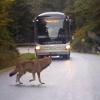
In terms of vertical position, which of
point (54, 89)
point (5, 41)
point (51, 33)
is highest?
point (5, 41)

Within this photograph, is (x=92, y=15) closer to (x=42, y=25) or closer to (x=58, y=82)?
(x=42, y=25)

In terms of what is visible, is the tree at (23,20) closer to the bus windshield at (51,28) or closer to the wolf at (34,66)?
the bus windshield at (51,28)

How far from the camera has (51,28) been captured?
46.9m

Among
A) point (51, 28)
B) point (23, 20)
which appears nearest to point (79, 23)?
point (23, 20)

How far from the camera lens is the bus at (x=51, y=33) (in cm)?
4534

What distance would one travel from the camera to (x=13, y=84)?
22906 mm

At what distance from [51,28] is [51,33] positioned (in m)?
0.58

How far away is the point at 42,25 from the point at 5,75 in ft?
62.1

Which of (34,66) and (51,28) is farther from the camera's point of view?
(51,28)

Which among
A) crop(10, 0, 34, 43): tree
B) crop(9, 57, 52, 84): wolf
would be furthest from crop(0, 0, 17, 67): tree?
crop(10, 0, 34, 43): tree

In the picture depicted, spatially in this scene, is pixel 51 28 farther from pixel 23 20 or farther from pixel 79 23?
pixel 23 20

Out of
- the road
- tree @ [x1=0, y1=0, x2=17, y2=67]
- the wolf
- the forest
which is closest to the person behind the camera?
the road

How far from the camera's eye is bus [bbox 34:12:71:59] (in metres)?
45.3

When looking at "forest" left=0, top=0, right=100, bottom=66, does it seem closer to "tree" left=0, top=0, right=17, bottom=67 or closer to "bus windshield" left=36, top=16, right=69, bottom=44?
"bus windshield" left=36, top=16, right=69, bottom=44
